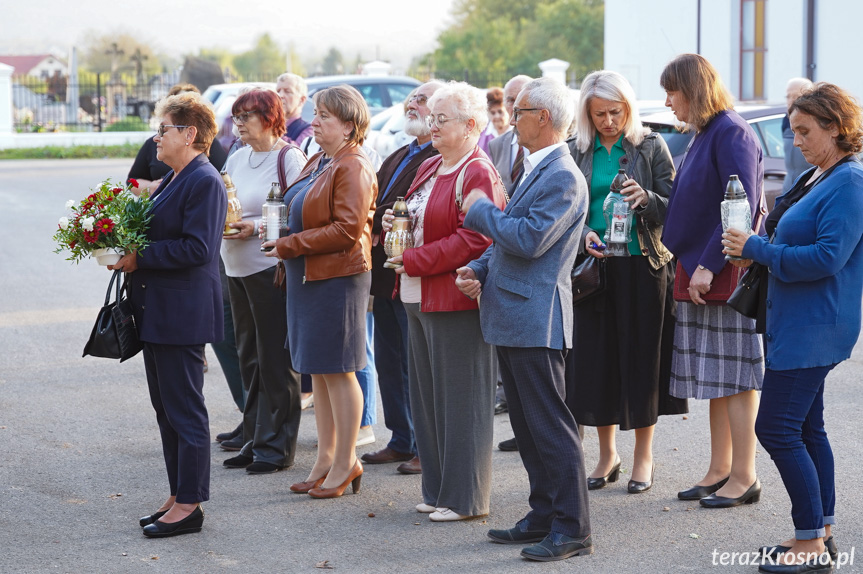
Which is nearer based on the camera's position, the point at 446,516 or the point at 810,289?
the point at 810,289

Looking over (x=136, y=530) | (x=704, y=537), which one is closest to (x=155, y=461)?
(x=136, y=530)

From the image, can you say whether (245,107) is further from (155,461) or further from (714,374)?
(714,374)

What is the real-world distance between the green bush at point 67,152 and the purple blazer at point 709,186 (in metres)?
28.8

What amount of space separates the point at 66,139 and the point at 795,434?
3339cm

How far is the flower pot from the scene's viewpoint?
184 inches

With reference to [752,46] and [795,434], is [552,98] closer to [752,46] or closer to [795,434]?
[795,434]

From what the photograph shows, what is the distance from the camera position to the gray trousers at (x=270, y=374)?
5859mm

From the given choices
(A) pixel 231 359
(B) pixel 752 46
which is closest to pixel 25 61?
(B) pixel 752 46

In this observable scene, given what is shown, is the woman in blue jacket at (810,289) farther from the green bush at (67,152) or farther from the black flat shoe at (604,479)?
the green bush at (67,152)

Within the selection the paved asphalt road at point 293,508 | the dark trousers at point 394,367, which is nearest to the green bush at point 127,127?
the paved asphalt road at point 293,508

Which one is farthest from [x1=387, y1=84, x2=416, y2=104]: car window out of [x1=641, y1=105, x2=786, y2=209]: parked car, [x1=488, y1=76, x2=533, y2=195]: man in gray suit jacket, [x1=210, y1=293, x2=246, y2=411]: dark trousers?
[x1=210, y1=293, x2=246, y2=411]: dark trousers

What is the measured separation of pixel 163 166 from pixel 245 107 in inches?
58.4

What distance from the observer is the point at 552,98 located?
14.3 ft

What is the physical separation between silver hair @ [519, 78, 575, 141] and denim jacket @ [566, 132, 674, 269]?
2.73 ft
